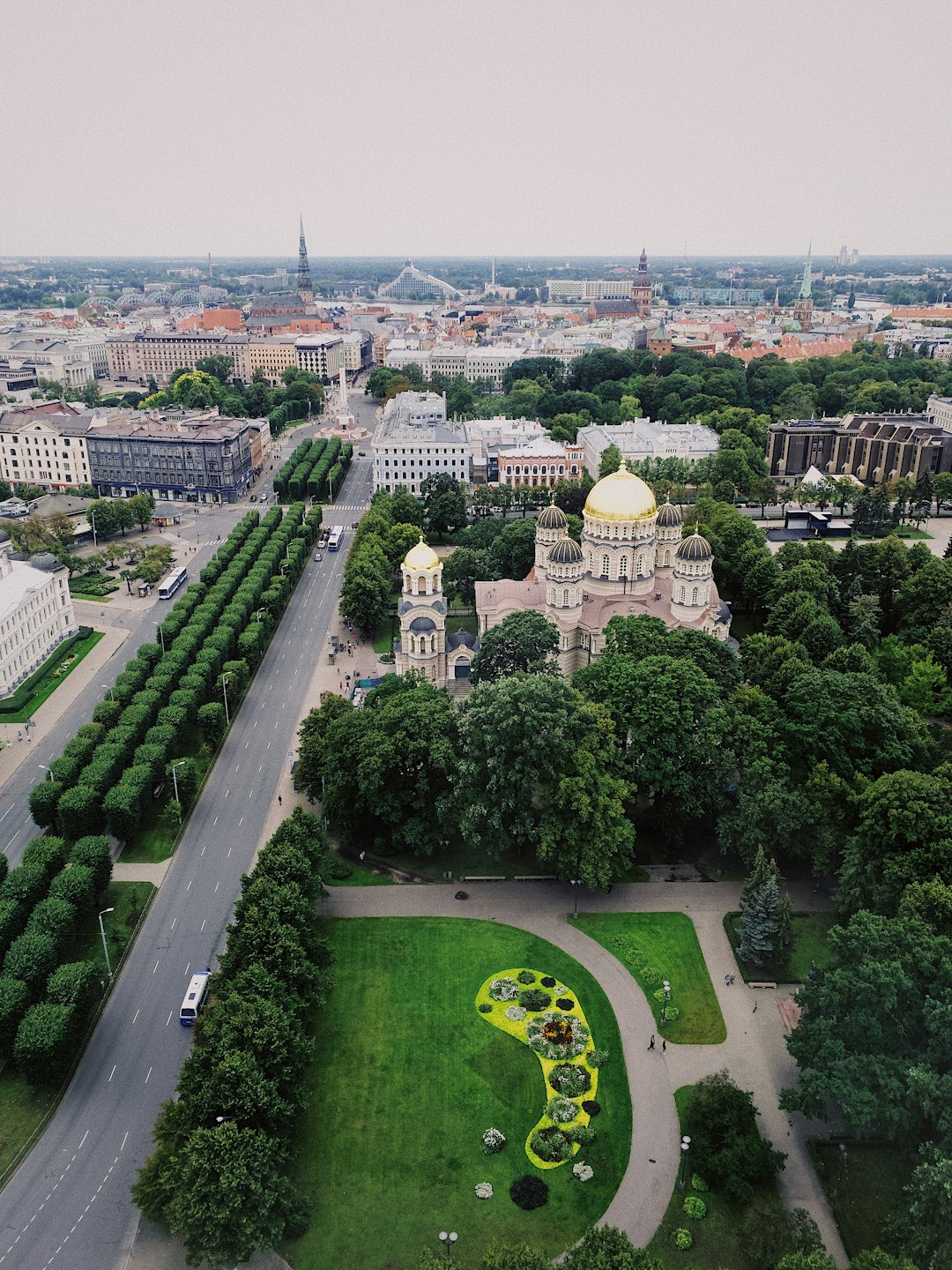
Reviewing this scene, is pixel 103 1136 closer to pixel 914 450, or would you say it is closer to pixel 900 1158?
pixel 900 1158

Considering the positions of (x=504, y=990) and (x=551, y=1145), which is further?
(x=504, y=990)

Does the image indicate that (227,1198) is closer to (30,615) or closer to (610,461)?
(30,615)

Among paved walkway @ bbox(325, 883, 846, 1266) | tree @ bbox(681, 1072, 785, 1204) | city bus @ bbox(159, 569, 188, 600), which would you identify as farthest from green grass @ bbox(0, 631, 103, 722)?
tree @ bbox(681, 1072, 785, 1204)

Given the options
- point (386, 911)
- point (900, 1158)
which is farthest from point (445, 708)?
point (900, 1158)

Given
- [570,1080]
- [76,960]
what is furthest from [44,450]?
[570,1080]

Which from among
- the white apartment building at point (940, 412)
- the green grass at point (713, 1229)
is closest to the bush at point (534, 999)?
the green grass at point (713, 1229)
